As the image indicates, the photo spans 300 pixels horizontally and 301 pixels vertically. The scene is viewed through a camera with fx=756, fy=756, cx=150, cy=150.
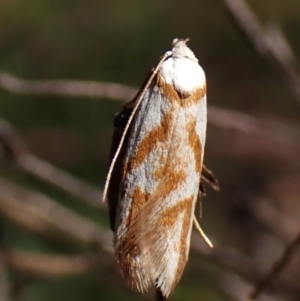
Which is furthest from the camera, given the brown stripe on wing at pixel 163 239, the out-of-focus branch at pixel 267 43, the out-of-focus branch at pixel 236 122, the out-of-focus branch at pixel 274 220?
the out-of-focus branch at pixel 274 220

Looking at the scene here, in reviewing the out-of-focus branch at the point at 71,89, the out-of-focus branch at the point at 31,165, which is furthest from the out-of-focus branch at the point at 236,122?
the out-of-focus branch at the point at 31,165

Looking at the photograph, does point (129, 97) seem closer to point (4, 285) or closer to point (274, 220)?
point (4, 285)

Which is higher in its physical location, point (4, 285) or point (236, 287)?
point (236, 287)

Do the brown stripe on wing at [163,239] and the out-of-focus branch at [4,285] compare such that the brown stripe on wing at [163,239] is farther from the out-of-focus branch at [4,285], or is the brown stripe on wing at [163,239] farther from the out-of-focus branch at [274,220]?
the out-of-focus branch at [274,220]

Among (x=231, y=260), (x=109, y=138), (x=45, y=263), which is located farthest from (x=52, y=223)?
(x=109, y=138)

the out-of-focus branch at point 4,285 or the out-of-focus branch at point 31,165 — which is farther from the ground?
the out-of-focus branch at point 31,165
